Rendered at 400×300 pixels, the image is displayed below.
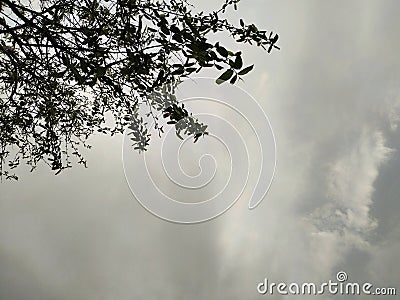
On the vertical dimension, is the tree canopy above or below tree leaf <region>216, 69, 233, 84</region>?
above

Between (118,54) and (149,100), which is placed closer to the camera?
(118,54)

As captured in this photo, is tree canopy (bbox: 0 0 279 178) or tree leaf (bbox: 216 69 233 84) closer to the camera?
tree leaf (bbox: 216 69 233 84)

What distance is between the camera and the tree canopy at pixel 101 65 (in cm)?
184

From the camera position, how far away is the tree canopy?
6.05 feet

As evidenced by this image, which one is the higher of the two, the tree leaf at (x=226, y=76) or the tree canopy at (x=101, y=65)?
the tree canopy at (x=101, y=65)

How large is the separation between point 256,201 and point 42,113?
4.50 ft

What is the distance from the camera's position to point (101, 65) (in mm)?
2152

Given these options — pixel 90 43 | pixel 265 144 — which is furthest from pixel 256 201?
pixel 90 43

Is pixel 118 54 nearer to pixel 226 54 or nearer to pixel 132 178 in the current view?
pixel 132 178

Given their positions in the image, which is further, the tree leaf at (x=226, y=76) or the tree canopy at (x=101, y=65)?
the tree canopy at (x=101, y=65)

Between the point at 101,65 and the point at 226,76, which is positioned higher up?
the point at 101,65

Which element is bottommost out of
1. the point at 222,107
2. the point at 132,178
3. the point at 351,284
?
the point at 132,178

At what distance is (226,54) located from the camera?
1579 millimetres

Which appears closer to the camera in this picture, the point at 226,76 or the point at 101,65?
the point at 226,76
